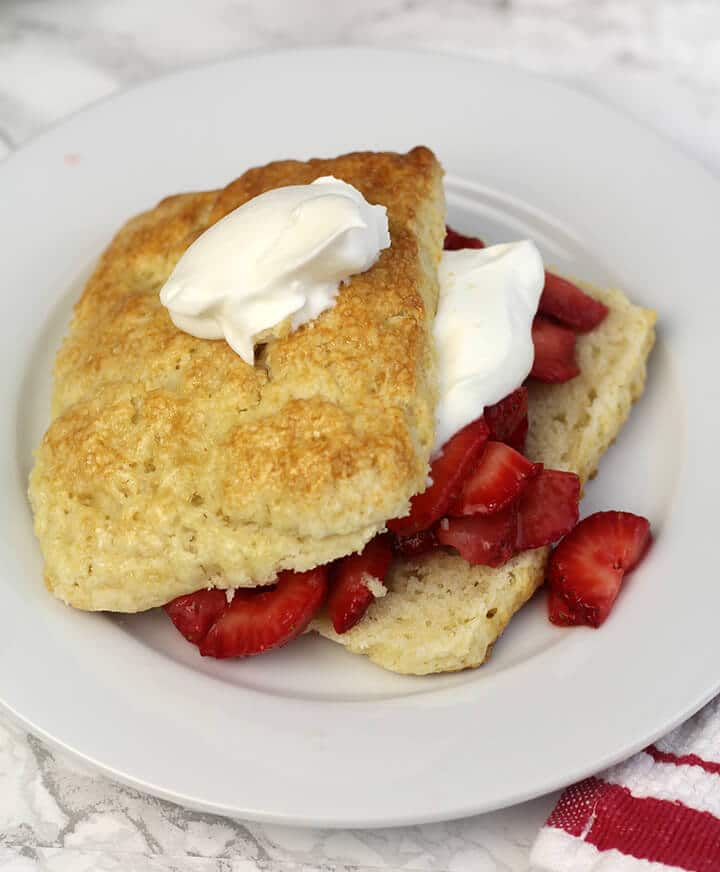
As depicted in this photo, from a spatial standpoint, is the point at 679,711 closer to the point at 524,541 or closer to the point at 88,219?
the point at 524,541

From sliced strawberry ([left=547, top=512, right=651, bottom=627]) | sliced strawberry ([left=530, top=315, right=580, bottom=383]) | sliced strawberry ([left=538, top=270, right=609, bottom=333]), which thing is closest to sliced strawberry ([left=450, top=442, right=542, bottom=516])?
sliced strawberry ([left=547, top=512, right=651, bottom=627])

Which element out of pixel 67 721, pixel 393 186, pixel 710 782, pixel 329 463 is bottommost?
pixel 67 721

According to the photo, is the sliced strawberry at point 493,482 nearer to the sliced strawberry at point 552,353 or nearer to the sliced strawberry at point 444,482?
the sliced strawberry at point 444,482

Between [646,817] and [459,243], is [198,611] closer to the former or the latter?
[646,817]

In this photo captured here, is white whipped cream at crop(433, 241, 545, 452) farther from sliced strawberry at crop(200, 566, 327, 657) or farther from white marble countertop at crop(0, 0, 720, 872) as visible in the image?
white marble countertop at crop(0, 0, 720, 872)

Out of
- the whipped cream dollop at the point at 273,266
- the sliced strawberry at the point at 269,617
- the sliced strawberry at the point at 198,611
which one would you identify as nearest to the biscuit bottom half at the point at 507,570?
the sliced strawberry at the point at 269,617

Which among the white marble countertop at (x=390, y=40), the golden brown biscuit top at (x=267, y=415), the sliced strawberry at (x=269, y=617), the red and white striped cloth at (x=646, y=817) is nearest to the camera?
the red and white striped cloth at (x=646, y=817)

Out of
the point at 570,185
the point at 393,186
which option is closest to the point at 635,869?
the point at 393,186
